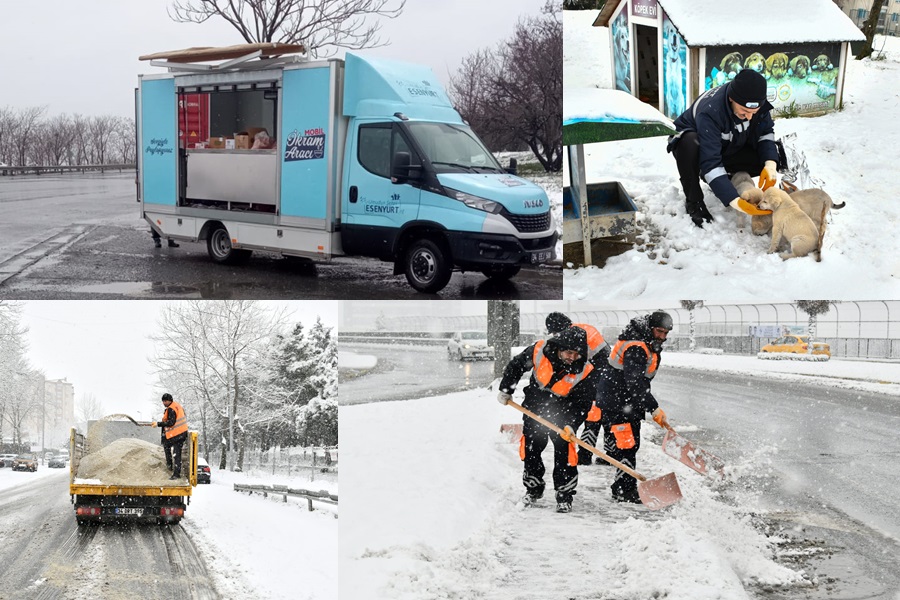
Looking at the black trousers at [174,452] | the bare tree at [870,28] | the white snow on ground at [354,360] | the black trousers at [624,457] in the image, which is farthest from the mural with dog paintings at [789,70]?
the black trousers at [174,452]

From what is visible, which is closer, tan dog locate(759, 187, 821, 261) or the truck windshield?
tan dog locate(759, 187, 821, 261)

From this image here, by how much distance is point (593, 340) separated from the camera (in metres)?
5.75

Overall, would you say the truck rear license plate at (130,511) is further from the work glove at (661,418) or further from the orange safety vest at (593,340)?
the work glove at (661,418)

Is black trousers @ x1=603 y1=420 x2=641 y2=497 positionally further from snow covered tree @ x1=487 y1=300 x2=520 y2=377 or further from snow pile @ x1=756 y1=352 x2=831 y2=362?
snow pile @ x1=756 y1=352 x2=831 y2=362

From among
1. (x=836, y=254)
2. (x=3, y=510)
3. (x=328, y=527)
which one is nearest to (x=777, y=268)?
(x=836, y=254)

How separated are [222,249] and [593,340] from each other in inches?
195

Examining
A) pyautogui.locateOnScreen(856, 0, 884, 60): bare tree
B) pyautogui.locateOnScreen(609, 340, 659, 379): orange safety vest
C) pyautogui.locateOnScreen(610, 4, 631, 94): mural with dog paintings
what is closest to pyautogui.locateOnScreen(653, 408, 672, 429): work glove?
pyautogui.locateOnScreen(609, 340, 659, 379): orange safety vest

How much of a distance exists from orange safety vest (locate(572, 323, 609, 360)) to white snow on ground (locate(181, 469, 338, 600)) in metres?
1.73

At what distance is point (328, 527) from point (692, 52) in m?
4.69

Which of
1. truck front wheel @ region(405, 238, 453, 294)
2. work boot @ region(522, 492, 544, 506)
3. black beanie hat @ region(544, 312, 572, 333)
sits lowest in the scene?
work boot @ region(522, 492, 544, 506)

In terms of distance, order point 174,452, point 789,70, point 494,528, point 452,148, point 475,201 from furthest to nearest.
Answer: point 789,70
point 452,148
point 475,201
point 174,452
point 494,528

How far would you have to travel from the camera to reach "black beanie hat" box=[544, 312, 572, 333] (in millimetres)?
5730

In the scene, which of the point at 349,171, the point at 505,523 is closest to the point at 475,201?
Answer: the point at 349,171

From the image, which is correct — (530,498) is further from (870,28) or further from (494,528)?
(870,28)
